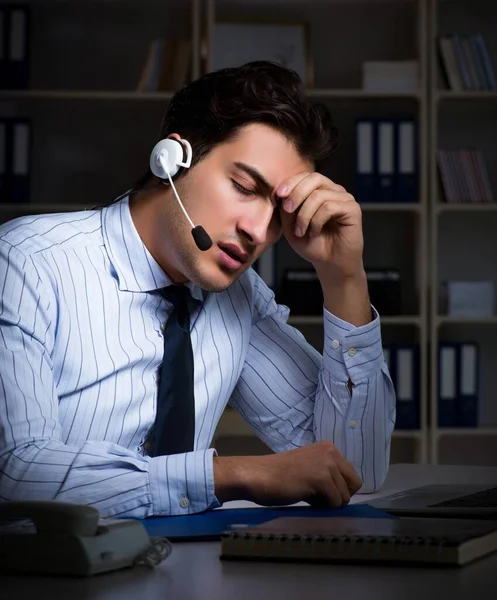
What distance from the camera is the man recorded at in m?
1.09

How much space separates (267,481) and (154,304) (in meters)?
0.42

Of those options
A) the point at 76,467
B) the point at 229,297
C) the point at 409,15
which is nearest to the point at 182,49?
the point at 409,15

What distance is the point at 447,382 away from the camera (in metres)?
3.62

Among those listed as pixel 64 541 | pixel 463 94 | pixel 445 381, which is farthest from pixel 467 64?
pixel 64 541

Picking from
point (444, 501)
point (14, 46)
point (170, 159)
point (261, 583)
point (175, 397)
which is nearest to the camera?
point (261, 583)

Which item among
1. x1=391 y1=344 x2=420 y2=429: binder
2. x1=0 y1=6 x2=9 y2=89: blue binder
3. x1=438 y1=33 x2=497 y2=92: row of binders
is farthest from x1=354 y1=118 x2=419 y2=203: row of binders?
x1=0 y1=6 x2=9 y2=89: blue binder

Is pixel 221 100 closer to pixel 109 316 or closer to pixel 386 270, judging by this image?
pixel 109 316

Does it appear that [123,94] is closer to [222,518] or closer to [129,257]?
[129,257]

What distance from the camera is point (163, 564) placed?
2.64 feet

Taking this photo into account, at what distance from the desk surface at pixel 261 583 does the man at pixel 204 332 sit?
0.27 m

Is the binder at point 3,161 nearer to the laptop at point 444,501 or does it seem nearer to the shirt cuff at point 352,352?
the shirt cuff at point 352,352

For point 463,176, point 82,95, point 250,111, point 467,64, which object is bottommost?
point 250,111

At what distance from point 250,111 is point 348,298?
0.32 m

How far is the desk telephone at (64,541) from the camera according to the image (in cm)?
74
